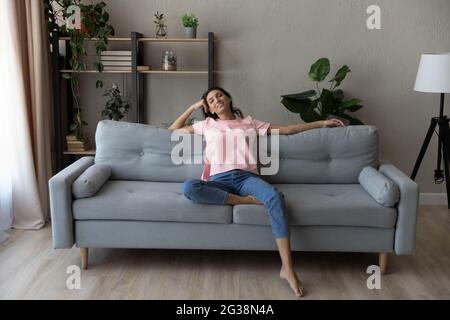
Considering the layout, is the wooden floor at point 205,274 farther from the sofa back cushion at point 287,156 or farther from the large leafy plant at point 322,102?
the large leafy plant at point 322,102

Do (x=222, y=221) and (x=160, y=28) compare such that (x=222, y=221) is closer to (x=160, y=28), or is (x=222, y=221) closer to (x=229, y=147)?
(x=229, y=147)

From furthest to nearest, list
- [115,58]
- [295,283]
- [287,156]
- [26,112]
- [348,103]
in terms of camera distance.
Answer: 1. [115,58]
2. [348,103]
3. [26,112]
4. [287,156]
5. [295,283]

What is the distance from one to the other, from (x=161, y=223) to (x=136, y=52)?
64.4 inches

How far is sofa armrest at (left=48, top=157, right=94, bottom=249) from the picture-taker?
280 centimetres

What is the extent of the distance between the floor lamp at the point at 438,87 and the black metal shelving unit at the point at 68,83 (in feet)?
5.07

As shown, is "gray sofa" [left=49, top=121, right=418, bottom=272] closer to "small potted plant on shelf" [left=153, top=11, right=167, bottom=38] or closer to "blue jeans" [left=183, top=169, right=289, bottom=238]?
"blue jeans" [left=183, top=169, right=289, bottom=238]

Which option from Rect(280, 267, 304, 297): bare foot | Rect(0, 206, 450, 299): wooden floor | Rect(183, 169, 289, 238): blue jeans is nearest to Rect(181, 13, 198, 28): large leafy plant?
Rect(183, 169, 289, 238): blue jeans

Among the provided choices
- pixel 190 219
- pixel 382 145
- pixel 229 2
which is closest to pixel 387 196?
pixel 190 219

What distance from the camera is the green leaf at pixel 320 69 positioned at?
3914 millimetres

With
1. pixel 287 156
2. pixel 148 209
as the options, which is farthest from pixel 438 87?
pixel 148 209

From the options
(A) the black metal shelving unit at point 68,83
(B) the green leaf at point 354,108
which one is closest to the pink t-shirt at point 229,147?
(A) the black metal shelving unit at point 68,83

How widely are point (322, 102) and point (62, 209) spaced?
204cm

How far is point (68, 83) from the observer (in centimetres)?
424

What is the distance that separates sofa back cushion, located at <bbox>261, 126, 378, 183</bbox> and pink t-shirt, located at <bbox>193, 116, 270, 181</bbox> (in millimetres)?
223
